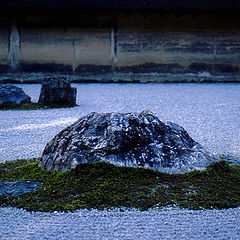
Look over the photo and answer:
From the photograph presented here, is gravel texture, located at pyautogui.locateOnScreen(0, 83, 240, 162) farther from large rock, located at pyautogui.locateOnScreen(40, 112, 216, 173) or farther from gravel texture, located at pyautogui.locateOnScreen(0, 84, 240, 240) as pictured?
large rock, located at pyautogui.locateOnScreen(40, 112, 216, 173)

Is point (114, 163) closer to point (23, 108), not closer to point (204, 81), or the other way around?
point (23, 108)

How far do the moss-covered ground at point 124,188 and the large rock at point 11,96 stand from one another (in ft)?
11.4

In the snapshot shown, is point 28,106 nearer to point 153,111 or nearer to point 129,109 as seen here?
point 129,109

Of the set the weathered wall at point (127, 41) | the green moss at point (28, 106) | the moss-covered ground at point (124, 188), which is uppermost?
the weathered wall at point (127, 41)

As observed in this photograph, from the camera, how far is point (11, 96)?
5320 millimetres

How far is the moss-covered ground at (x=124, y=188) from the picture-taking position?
158cm

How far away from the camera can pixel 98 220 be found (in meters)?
1.43

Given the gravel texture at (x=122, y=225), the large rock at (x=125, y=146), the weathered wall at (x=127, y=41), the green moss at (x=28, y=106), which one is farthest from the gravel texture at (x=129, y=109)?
the weathered wall at (x=127, y=41)

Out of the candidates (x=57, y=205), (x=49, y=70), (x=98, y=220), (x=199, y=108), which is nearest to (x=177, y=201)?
(x=98, y=220)

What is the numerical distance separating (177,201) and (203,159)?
497 millimetres

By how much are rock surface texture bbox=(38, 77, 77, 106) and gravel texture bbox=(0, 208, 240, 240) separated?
13.3 feet

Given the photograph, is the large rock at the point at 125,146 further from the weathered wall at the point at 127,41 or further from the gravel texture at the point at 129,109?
the weathered wall at the point at 127,41

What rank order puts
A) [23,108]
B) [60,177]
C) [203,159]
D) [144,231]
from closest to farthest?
1. [144,231]
2. [60,177]
3. [203,159]
4. [23,108]

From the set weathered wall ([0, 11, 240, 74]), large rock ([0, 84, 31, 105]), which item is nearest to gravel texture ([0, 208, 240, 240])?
large rock ([0, 84, 31, 105])
